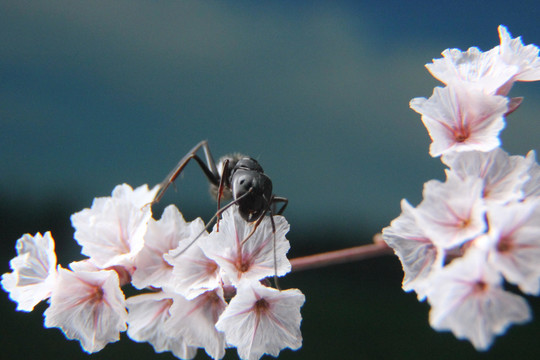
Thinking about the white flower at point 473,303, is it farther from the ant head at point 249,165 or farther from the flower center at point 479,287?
the ant head at point 249,165

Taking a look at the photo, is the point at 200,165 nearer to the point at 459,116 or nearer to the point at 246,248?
the point at 246,248

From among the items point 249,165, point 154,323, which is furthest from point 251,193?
point 154,323

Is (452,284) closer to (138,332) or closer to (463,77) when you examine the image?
(463,77)

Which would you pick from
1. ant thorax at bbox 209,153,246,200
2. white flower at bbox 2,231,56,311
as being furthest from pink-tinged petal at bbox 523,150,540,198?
white flower at bbox 2,231,56,311

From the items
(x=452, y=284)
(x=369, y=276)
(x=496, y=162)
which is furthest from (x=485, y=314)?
(x=369, y=276)

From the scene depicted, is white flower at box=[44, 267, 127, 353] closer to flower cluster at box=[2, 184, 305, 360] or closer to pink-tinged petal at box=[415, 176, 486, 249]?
flower cluster at box=[2, 184, 305, 360]
